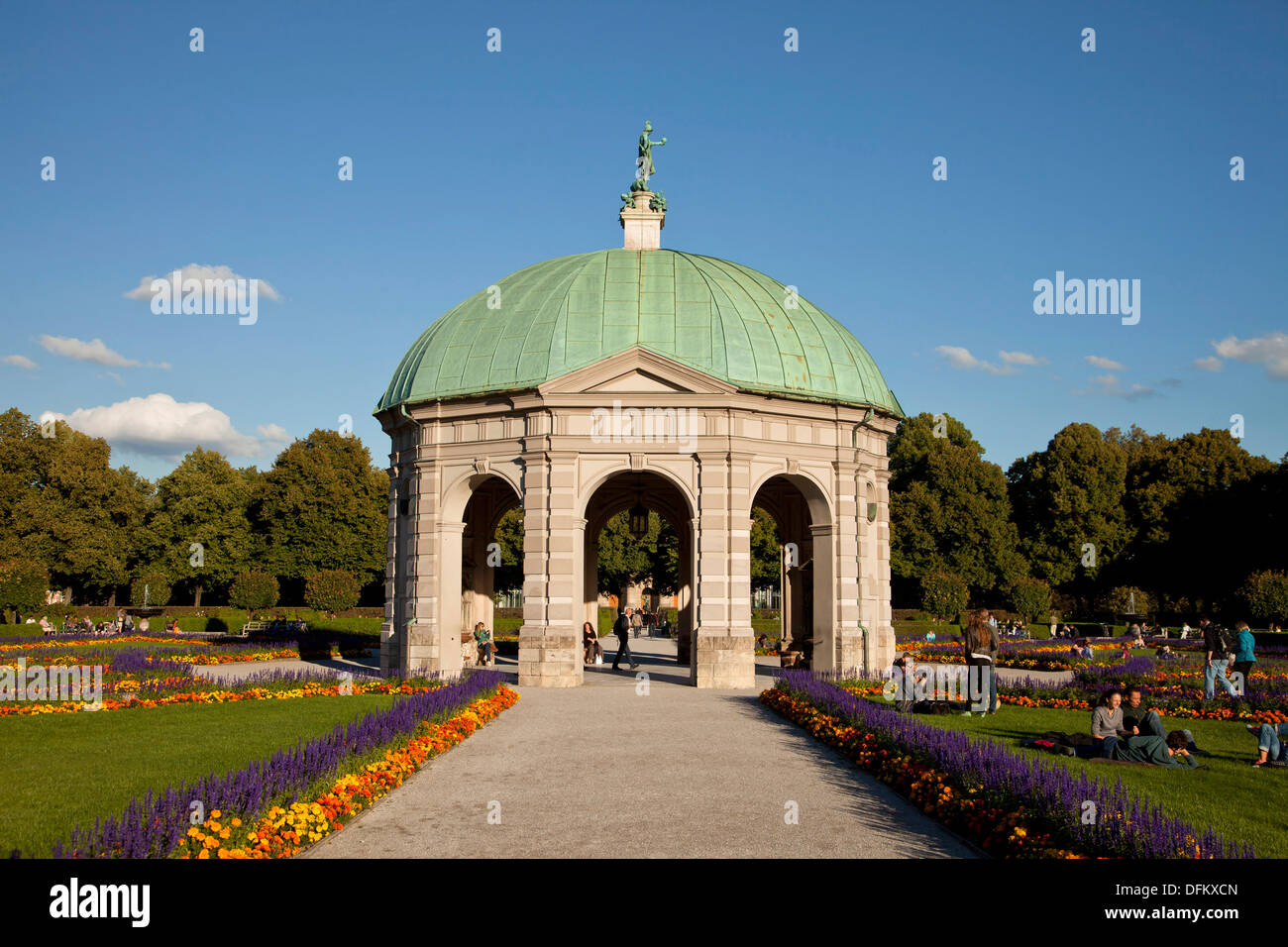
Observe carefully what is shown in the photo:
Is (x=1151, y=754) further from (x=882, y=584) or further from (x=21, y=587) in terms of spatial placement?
(x=21, y=587)

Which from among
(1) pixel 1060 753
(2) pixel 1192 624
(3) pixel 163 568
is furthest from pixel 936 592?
(3) pixel 163 568

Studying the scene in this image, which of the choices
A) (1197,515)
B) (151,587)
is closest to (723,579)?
(1197,515)

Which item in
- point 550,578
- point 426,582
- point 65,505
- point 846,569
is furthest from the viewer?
point 65,505

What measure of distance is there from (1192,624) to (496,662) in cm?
5181

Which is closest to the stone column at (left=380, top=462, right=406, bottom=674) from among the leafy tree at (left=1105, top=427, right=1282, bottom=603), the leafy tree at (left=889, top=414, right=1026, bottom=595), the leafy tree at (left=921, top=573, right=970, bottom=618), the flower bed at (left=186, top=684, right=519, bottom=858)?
the flower bed at (left=186, top=684, right=519, bottom=858)

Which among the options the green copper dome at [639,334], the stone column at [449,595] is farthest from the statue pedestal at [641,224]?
the stone column at [449,595]

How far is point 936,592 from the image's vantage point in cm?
5684

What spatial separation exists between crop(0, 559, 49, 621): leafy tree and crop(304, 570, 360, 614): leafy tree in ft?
Answer: 49.9

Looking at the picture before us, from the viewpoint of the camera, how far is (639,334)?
32.9 meters

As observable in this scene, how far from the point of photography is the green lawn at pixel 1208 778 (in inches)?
470

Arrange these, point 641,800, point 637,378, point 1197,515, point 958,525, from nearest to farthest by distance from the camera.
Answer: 1. point 641,800
2. point 637,378
3. point 1197,515
4. point 958,525

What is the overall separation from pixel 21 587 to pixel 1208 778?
200 ft

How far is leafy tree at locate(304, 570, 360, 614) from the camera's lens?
58.8 metres
